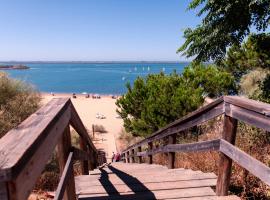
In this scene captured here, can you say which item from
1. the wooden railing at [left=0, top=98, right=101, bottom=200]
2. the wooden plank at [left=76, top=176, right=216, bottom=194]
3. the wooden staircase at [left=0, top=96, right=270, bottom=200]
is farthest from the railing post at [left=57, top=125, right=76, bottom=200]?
the wooden plank at [left=76, top=176, right=216, bottom=194]

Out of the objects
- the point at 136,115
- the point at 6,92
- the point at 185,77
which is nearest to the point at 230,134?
the point at 6,92

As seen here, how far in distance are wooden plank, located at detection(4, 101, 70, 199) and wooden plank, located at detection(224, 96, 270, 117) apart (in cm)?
152

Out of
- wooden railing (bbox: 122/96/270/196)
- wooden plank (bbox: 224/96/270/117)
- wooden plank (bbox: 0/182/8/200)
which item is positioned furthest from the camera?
wooden railing (bbox: 122/96/270/196)

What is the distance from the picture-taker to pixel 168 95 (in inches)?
621

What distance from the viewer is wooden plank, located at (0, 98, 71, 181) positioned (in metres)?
1.17

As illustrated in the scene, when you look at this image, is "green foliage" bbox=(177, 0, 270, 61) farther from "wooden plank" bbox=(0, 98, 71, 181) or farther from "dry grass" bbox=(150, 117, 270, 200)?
"wooden plank" bbox=(0, 98, 71, 181)

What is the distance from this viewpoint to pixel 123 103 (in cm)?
2022

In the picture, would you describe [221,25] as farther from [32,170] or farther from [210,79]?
[210,79]

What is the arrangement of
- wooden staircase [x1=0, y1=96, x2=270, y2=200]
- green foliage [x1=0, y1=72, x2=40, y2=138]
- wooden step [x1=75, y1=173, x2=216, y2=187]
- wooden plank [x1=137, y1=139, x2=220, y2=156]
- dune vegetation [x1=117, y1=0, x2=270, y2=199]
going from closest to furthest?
1. wooden staircase [x1=0, y1=96, x2=270, y2=200]
2. wooden plank [x1=137, y1=139, x2=220, y2=156]
3. wooden step [x1=75, y1=173, x2=216, y2=187]
4. dune vegetation [x1=117, y1=0, x2=270, y2=199]
5. green foliage [x1=0, y1=72, x2=40, y2=138]

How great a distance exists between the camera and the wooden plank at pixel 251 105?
2504 mm

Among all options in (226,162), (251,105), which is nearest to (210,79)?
(226,162)

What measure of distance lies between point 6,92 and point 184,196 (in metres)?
13.3

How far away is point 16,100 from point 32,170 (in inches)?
554

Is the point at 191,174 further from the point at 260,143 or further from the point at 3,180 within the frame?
the point at 3,180
